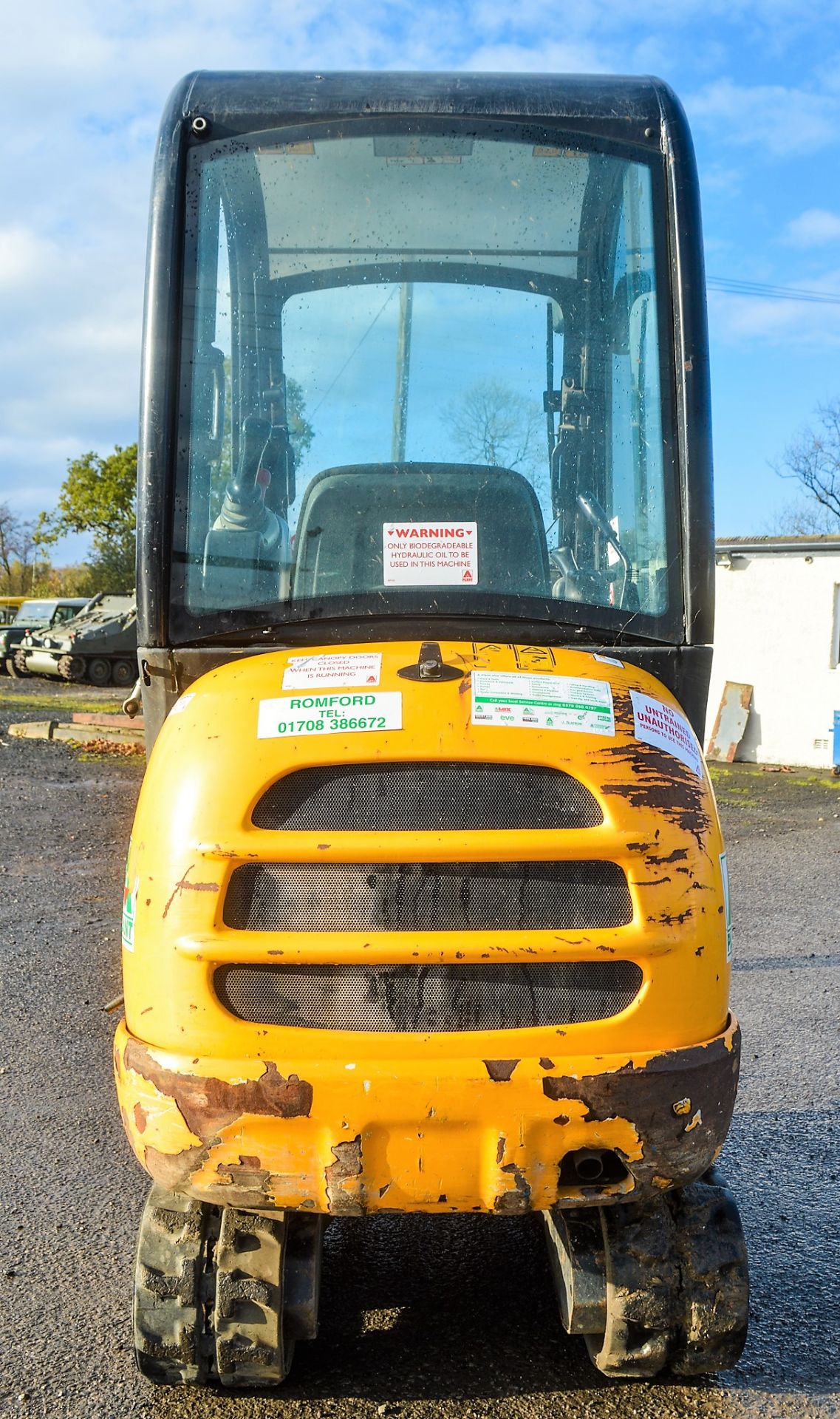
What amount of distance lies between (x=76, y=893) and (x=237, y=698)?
5836 mm

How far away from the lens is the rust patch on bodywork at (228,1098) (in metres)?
2.34

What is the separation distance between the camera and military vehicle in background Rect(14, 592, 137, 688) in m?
27.6

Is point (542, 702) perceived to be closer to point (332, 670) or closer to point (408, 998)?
point (332, 670)

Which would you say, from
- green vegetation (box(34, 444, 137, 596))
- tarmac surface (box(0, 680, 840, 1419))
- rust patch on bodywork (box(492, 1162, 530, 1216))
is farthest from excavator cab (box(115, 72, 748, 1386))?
green vegetation (box(34, 444, 137, 596))

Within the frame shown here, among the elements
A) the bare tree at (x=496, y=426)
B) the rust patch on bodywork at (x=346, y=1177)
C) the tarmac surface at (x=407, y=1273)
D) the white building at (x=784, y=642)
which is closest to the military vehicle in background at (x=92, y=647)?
the white building at (x=784, y=642)

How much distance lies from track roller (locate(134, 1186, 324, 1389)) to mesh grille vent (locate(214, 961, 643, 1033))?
503mm

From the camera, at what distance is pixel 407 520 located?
294 cm

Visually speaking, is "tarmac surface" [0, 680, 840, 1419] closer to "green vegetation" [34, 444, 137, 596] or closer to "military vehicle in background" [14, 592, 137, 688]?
"military vehicle in background" [14, 592, 137, 688]

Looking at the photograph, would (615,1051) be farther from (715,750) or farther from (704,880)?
(715,750)

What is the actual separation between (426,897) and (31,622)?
3053cm

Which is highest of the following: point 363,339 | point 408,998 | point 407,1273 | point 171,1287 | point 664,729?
point 363,339

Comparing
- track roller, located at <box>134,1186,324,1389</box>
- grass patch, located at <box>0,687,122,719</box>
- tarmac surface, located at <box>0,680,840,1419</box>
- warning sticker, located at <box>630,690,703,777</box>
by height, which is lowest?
tarmac surface, located at <box>0,680,840,1419</box>

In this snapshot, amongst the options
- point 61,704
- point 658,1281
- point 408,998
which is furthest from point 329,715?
point 61,704

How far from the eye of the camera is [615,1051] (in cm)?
243
